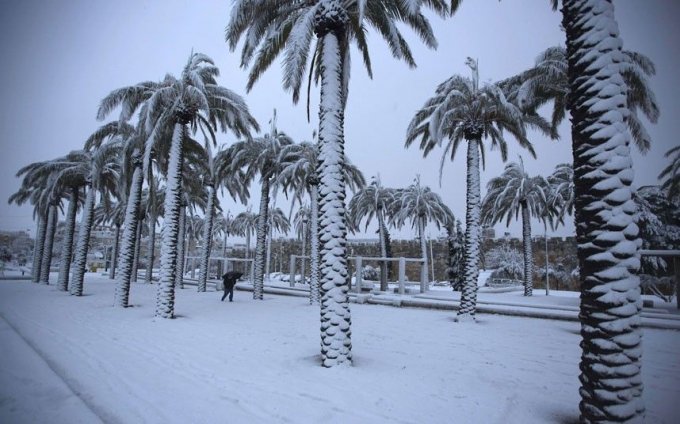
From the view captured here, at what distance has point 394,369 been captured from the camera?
5.86 meters

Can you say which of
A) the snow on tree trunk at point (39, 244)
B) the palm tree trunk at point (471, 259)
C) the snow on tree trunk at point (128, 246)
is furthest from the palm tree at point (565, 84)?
the snow on tree trunk at point (39, 244)

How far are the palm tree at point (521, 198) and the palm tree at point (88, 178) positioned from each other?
22.0 m

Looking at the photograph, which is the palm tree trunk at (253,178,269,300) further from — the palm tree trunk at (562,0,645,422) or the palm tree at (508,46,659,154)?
the palm tree trunk at (562,0,645,422)

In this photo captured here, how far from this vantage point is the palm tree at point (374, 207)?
25.6 meters

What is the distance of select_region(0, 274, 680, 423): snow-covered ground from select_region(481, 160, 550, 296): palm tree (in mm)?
12203

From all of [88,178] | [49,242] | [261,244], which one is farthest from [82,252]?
[49,242]

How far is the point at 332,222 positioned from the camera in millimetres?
6469

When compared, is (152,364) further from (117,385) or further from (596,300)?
(596,300)

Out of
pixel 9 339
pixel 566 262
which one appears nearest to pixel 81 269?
pixel 9 339

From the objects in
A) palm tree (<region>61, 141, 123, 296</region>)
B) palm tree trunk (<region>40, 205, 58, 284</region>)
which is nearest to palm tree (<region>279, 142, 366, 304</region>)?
palm tree (<region>61, 141, 123, 296</region>)

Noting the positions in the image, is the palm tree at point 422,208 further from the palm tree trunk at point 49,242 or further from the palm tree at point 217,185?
the palm tree trunk at point 49,242

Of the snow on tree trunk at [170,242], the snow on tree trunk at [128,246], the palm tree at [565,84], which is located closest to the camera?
the snow on tree trunk at [170,242]

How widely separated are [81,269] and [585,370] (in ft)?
66.3

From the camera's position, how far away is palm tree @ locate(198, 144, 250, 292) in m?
19.2
